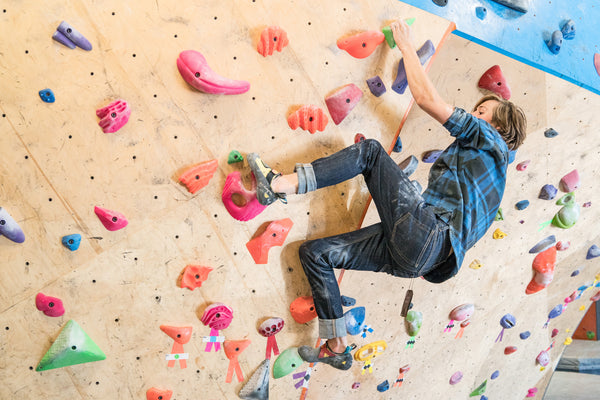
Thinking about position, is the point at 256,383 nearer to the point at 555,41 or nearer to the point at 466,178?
the point at 466,178

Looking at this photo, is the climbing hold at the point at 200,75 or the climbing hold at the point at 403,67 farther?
the climbing hold at the point at 403,67

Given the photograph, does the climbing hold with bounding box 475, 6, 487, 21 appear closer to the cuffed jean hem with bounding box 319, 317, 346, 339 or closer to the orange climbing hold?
the orange climbing hold

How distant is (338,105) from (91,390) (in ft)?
5.11

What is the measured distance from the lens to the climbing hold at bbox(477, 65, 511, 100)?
2387 mm

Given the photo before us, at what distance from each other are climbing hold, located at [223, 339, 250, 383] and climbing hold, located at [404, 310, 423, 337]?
38.3 inches

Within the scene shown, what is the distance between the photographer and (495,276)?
2.99 metres

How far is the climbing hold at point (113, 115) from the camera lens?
1.87m

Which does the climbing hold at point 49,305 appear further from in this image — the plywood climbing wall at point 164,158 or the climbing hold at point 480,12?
the climbing hold at point 480,12

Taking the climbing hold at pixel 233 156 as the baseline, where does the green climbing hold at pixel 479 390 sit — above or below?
below

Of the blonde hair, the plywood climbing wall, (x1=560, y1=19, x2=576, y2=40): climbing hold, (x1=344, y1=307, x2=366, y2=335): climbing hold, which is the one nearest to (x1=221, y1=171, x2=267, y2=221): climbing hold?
the plywood climbing wall

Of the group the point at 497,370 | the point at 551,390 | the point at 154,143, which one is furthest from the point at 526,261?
the point at 154,143

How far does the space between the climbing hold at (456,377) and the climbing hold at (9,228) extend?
8.51 ft

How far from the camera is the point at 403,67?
2250 millimetres

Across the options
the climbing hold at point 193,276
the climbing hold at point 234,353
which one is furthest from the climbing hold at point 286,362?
the climbing hold at point 193,276
